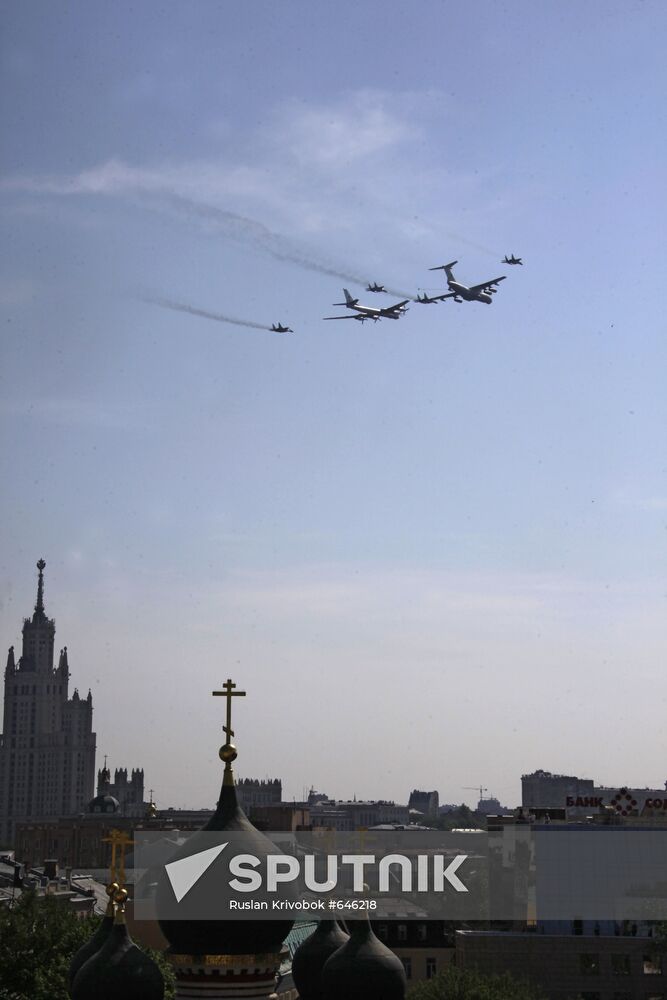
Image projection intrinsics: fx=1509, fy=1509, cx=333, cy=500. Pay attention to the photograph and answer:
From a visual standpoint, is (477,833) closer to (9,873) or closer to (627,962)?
(9,873)

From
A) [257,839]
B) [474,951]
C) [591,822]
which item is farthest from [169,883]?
[591,822]

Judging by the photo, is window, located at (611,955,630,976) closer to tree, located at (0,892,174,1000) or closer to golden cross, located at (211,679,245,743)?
tree, located at (0,892,174,1000)

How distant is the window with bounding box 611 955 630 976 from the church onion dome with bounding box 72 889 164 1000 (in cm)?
5810

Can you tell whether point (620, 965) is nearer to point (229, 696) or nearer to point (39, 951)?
point (39, 951)

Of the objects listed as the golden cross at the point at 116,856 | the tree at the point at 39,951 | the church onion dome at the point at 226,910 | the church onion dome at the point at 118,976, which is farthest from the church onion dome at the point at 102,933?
the tree at the point at 39,951

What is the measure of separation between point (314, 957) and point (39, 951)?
1183 inches

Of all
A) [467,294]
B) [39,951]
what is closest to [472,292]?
[467,294]

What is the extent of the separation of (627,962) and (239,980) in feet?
192

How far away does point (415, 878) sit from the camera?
331 feet

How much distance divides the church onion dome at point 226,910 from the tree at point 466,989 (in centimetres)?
3451

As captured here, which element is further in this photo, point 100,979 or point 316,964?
point 316,964

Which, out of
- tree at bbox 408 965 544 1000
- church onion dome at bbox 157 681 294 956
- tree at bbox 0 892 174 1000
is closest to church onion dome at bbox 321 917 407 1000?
church onion dome at bbox 157 681 294 956

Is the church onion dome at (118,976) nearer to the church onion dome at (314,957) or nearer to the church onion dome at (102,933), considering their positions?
the church onion dome at (102,933)

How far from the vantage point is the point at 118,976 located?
93.6ft
